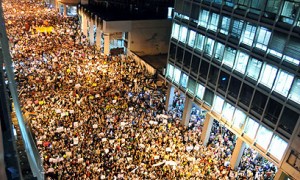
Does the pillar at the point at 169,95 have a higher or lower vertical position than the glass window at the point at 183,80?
lower

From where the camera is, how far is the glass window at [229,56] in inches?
890

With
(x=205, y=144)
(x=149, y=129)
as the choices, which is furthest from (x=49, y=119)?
(x=205, y=144)

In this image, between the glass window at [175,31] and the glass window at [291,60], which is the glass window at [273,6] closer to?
the glass window at [291,60]

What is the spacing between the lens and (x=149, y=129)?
2694cm

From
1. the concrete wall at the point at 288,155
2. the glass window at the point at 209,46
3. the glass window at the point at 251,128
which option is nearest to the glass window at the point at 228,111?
the glass window at the point at 251,128

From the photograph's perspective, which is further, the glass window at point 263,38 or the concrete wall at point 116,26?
the concrete wall at point 116,26

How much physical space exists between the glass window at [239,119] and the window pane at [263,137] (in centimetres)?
163

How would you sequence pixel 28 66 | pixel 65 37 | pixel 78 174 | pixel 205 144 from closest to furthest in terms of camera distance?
pixel 78 174
pixel 205 144
pixel 28 66
pixel 65 37

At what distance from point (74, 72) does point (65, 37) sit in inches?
556

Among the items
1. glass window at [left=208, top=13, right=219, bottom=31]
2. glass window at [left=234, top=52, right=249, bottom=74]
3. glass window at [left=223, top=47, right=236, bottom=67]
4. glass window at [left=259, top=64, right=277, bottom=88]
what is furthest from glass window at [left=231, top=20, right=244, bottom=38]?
glass window at [left=259, top=64, right=277, bottom=88]

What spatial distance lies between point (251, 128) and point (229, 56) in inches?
236

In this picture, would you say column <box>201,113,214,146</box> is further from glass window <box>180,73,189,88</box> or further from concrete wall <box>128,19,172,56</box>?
concrete wall <box>128,19,172,56</box>

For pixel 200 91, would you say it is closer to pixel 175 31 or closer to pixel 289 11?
pixel 175 31

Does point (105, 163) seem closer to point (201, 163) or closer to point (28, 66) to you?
point (201, 163)
